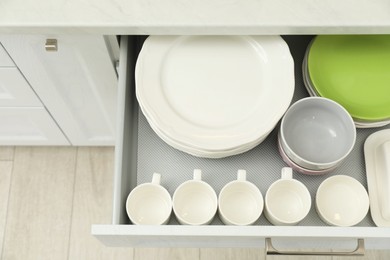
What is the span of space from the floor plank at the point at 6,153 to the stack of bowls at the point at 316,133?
3.06 feet

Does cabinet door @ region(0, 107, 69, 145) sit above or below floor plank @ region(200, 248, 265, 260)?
above

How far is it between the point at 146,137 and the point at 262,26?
284 millimetres

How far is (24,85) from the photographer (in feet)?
3.29

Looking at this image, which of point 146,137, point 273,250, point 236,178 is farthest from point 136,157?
point 273,250

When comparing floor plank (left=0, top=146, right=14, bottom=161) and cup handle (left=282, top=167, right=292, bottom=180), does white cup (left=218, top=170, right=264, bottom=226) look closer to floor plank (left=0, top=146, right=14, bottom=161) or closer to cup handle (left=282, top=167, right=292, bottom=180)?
cup handle (left=282, top=167, right=292, bottom=180)

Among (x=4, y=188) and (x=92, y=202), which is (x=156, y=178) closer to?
(x=92, y=202)

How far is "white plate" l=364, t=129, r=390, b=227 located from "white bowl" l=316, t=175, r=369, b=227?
0.02 m

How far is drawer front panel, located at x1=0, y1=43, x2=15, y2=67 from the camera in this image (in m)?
0.87

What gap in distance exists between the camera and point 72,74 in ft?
3.13

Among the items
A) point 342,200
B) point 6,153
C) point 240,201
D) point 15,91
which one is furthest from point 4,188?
point 342,200

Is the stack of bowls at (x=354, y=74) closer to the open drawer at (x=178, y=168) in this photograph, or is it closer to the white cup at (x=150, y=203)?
the open drawer at (x=178, y=168)

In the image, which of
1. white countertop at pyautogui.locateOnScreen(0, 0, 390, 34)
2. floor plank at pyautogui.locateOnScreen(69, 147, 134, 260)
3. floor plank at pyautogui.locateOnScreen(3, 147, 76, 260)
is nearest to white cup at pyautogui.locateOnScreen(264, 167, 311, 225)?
white countertop at pyautogui.locateOnScreen(0, 0, 390, 34)

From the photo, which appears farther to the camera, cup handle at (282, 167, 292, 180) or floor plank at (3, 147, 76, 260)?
floor plank at (3, 147, 76, 260)

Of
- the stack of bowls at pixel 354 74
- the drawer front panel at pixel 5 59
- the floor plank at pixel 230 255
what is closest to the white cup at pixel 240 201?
the stack of bowls at pixel 354 74
